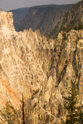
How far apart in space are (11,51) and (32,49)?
7038 millimetres

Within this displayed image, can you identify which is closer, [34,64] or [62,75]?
[62,75]

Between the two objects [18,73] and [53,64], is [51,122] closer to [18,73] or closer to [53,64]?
[18,73]

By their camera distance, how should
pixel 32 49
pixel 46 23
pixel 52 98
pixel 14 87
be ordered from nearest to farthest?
pixel 52 98 < pixel 14 87 < pixel 32 49 < pixel 46 23

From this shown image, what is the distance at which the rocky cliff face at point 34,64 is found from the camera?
3822 cm

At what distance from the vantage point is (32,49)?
157ft

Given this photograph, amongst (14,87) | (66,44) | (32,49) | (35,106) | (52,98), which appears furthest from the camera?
(32,49)

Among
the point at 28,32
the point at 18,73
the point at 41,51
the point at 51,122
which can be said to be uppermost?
the point at 28,32

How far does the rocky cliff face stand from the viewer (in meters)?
38.2

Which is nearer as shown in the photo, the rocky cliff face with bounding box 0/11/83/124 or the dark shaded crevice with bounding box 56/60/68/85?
the rocky cliff face with bounding box 0/11/83/124

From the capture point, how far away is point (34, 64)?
45344 mm

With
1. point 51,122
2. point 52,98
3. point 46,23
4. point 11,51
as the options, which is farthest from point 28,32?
point 46,23

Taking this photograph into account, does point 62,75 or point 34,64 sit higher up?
point 34,64

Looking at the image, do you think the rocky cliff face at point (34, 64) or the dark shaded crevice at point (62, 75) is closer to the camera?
the rocky cliff face at point (34, 64)

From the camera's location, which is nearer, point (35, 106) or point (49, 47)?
point (35, 106)
